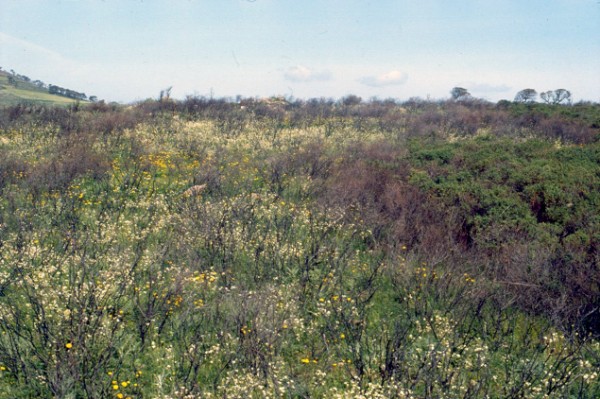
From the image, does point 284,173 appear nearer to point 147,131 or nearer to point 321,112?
point 147,131

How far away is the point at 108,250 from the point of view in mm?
7352

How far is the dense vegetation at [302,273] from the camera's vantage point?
4.79 meters

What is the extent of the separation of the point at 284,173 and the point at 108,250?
650 centimetres

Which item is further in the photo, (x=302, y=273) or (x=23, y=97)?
(x=23, y=97)

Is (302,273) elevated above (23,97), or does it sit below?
below

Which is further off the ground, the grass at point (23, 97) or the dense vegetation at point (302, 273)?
the grass at point (23, 97)

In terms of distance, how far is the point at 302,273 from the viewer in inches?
278

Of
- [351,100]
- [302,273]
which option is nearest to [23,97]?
[351,100]

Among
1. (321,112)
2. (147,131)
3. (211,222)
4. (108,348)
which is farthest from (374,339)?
(321,112)

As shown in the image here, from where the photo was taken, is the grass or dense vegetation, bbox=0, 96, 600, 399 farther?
the grass

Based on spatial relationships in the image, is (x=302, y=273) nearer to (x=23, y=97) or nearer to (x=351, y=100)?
(x=351, y=100)

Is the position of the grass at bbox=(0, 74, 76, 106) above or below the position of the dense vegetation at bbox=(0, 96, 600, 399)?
above

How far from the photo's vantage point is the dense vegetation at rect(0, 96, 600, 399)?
4.79 metres

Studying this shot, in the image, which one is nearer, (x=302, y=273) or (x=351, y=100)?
(x=302, y=273)
